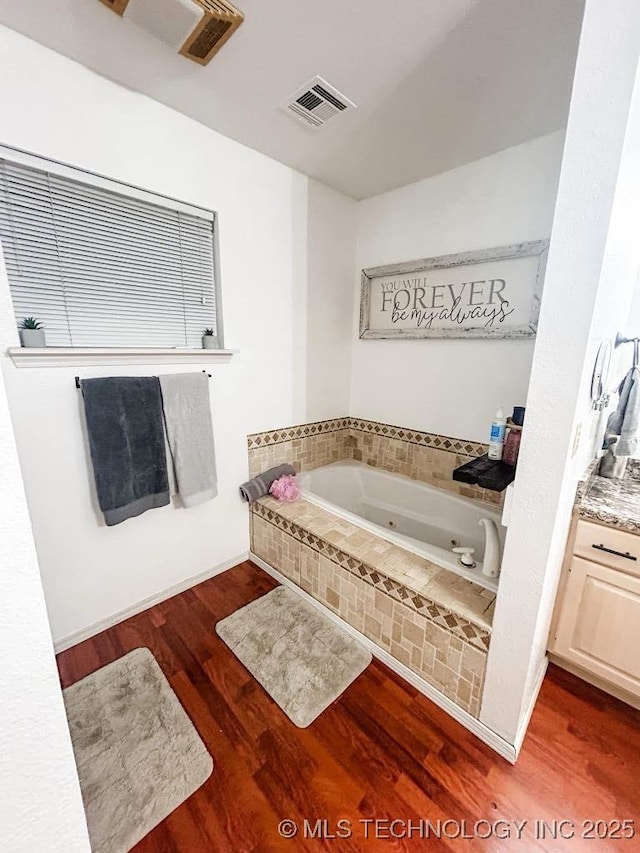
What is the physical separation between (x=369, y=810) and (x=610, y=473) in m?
1.72

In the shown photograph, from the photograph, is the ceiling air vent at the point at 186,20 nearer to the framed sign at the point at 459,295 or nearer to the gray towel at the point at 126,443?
the gray towel at the point at 126,443

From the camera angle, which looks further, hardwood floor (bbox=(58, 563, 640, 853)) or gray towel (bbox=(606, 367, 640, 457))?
gray towel (bbox=(606, 367, 640, 457))

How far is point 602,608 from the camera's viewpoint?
141 cm

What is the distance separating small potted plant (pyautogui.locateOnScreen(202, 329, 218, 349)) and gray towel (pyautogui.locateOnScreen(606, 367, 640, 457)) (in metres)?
2.11

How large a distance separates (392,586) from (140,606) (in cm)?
142

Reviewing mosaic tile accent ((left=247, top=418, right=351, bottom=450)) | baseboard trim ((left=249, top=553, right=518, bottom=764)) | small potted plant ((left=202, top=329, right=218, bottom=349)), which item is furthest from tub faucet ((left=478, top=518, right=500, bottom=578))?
small potted plant ((left=202, top=329, right=218, bottom=349))

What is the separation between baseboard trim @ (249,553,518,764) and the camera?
1299mm

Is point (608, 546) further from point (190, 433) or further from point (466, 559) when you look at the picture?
point (190, 433)

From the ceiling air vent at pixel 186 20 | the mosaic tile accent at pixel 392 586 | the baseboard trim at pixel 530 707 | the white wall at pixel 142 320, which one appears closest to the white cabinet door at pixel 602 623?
the baseboard trim at pixel 530 707

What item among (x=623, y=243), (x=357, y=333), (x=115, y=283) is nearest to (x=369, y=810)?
(x=623, y=243)

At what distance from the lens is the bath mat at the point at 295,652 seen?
4.88 feet

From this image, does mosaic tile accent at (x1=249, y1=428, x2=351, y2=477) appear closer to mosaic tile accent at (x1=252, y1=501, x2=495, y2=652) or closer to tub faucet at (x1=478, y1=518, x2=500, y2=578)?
mosaic tile accent at (x1=252, y1=501, x2=495, y2=652)

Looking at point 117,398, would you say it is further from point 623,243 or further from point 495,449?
point 623,243

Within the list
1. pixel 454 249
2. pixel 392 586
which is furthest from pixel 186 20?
pixel 392 586
